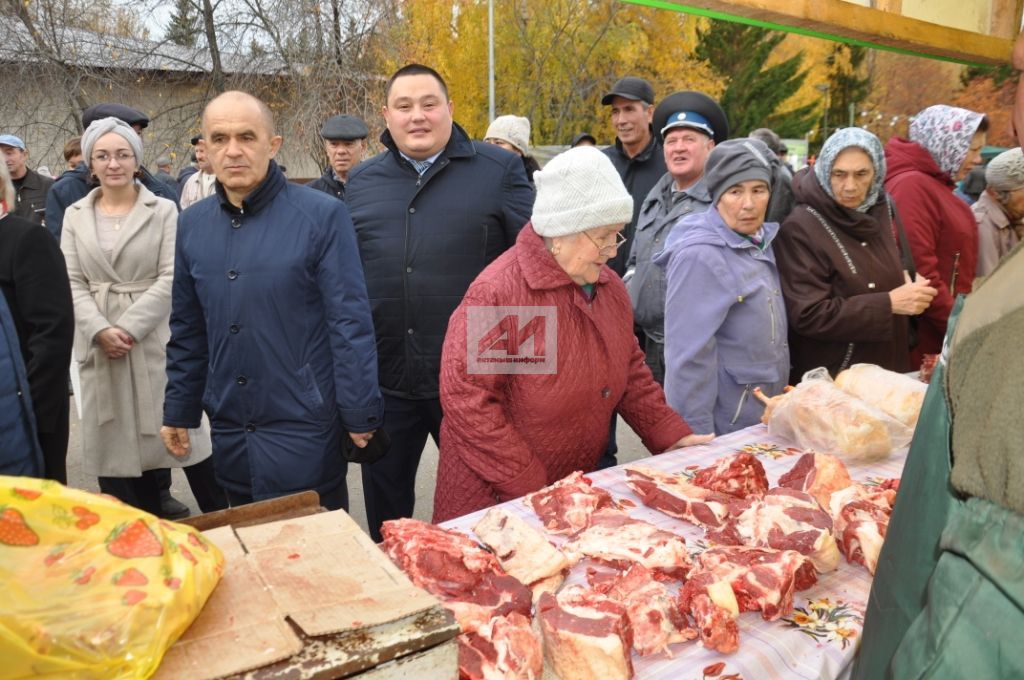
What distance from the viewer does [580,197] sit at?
2410 mm

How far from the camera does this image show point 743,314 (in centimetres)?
314

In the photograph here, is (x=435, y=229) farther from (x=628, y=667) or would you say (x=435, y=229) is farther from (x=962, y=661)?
(x=962, y=661)

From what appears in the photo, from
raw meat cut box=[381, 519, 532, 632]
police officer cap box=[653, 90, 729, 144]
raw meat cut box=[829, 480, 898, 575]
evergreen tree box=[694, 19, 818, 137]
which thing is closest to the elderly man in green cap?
police officer cap box=[653, 90, 729, 144]

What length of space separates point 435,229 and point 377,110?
586 inches

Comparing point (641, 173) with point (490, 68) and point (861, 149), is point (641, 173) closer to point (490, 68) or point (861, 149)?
point (861, 149)

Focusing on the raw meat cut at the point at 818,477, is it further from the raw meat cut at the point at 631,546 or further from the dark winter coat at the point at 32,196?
the dark winter coat at the point at 32,196

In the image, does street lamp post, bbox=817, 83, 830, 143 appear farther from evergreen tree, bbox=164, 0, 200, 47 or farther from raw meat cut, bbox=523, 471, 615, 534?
raw meat cut, bbox=523, 471, 615, 534

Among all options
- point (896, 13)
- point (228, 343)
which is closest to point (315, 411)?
point (228, 343)

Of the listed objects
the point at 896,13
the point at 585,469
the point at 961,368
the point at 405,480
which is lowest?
the point at 405,480

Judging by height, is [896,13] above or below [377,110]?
below

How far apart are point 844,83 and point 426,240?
39.1 meters

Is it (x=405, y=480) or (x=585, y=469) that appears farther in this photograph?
(x=405, y=480)

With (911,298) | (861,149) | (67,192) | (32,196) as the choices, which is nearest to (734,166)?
(861,149)

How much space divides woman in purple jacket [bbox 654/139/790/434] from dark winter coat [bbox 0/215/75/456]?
244 centimetres
